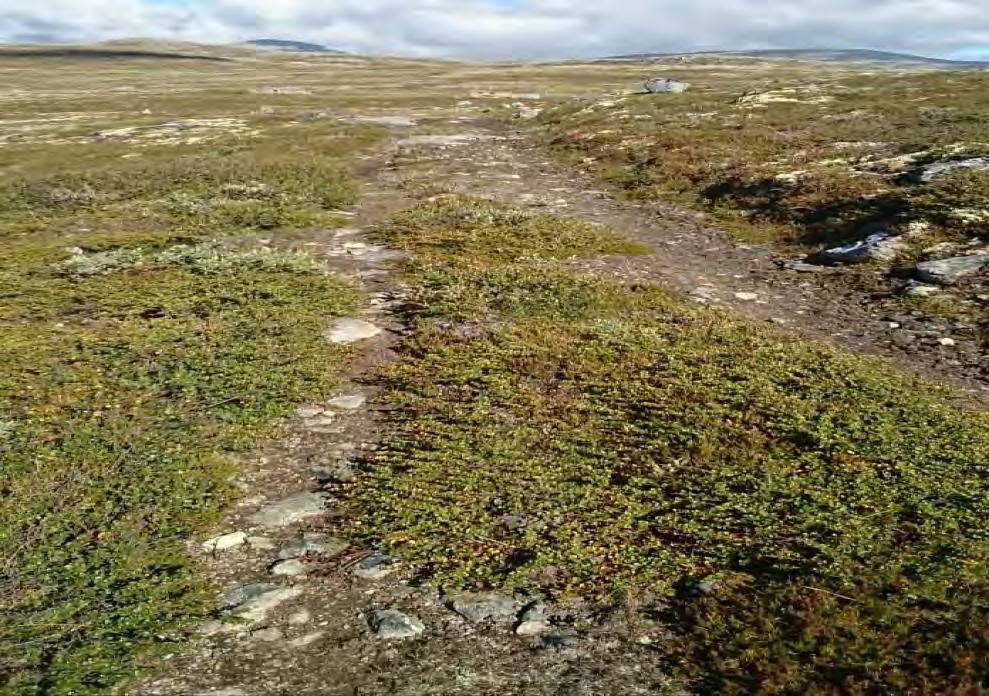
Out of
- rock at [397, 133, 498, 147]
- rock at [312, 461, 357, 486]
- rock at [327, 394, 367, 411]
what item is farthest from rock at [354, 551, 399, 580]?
rock at [397, 133, 498, 147]

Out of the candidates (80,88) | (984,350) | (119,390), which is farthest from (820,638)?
(80,88)

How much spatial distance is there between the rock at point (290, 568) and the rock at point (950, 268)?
17.1m

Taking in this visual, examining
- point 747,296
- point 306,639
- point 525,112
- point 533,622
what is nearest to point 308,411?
point 306,639

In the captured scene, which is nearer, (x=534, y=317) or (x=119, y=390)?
(x=119, y=390)

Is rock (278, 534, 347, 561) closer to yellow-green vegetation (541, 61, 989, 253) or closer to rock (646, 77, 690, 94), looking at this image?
yellow-green vegetation (541, 61, 989, 253)

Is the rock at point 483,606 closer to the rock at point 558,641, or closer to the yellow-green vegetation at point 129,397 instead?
the rock at point 558,641

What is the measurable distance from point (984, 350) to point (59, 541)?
15879 mm

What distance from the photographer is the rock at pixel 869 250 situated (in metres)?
21.8

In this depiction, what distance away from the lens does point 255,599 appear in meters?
8.24

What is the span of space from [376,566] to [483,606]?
142cm

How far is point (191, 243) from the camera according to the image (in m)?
26.0

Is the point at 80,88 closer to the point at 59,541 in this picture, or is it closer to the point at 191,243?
the point at 191,243

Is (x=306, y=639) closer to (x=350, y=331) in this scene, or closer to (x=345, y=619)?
(x=345, y=619)

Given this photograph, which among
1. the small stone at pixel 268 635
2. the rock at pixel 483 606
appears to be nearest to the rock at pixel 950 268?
the rock at pixel 483 606
